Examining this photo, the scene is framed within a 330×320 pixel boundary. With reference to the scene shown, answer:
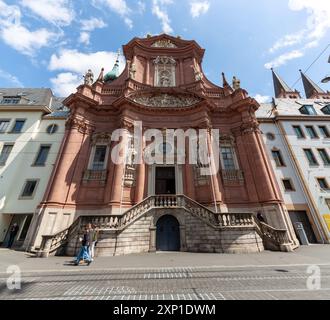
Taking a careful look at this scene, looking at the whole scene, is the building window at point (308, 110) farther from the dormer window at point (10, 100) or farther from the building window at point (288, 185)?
the dormer window at point (10, 100)

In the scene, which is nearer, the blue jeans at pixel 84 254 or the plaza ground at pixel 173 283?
the plaza ground at pixel 173 283

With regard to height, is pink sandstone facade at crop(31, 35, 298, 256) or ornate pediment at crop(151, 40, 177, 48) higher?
ornate pediment at crop(151, 40, 177, 48)

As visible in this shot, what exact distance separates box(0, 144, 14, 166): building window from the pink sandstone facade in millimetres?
6999

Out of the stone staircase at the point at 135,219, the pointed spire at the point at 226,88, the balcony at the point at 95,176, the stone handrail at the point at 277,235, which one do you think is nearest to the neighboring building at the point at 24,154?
the stone staircase at the point at 135,219

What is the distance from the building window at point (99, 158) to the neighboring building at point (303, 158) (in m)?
17.5

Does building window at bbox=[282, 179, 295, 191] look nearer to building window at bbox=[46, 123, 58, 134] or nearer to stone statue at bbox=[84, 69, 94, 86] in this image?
stone statue at bbox=[84, 69, 94, 86]

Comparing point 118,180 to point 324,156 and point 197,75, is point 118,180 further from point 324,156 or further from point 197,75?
point 324,156

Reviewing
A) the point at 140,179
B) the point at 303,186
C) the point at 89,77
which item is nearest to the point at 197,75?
the point at 89,77

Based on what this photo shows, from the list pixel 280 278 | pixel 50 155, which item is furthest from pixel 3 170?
pixel 280 278

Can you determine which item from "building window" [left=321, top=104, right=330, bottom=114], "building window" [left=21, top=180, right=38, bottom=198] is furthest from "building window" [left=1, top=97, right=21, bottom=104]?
"building window" [left=321, top=104, right=330, bottom=114]

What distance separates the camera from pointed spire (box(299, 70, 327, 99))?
40438mm

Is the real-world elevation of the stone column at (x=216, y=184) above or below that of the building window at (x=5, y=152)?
below

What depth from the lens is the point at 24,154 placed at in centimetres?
1722

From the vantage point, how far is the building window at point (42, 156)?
672 inches
